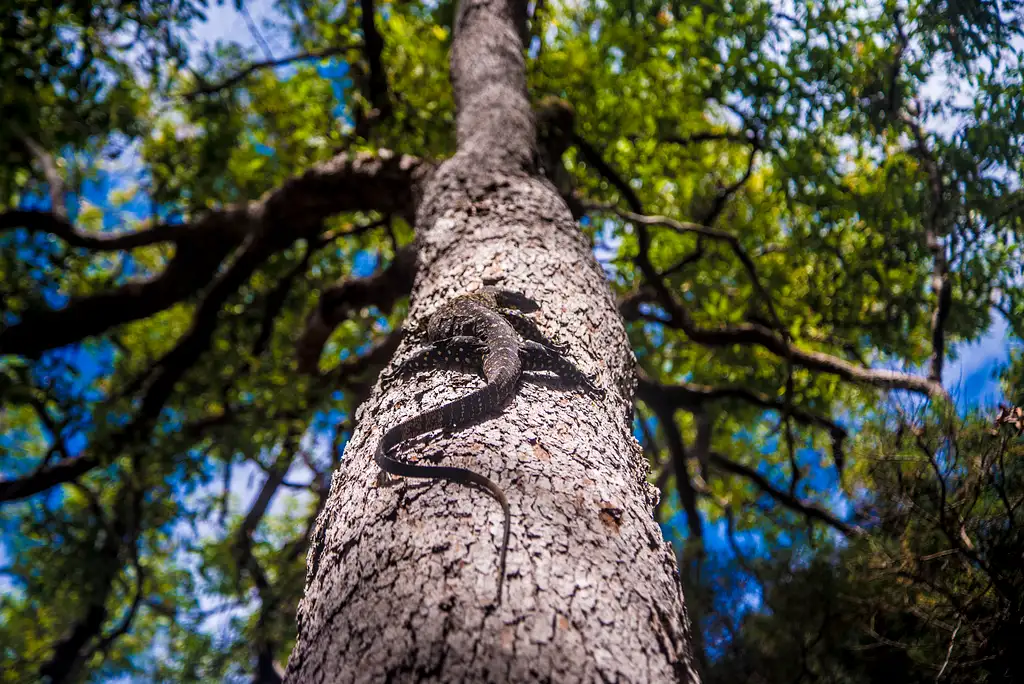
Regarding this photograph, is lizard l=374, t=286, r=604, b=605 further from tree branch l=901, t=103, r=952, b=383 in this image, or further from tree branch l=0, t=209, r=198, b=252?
tree branch l=0, t=209, r=198, b=252

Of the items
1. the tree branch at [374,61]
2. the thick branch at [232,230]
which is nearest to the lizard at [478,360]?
the thick branch at [232,230]

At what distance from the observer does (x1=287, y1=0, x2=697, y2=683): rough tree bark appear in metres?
0.93

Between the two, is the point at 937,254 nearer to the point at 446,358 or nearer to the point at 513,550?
the point at 446,358

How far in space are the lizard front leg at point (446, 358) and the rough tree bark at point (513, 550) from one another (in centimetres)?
4

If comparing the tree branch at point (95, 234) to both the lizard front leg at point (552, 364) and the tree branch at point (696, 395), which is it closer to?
the tree branch at point (696, 395)

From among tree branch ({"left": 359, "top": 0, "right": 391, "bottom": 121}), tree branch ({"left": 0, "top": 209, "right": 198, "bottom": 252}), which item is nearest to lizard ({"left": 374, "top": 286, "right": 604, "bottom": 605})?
tree branch ({"left": 359, "top": 0, "right": 391, "bottom": 121})

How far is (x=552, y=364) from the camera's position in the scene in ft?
5.45

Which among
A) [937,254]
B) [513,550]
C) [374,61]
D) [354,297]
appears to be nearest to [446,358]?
[513,550]

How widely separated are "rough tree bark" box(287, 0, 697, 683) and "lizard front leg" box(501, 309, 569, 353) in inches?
1.2

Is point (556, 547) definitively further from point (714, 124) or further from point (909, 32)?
point (714, 124)

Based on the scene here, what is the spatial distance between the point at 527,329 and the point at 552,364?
6.0 inches

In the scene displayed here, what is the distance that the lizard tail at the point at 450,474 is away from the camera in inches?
43.5

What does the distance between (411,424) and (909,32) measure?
3238 mm

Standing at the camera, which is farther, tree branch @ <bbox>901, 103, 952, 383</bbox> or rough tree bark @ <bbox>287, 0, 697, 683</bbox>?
tree branch @ <bbox>901, 103, 952, 383</bbox>
